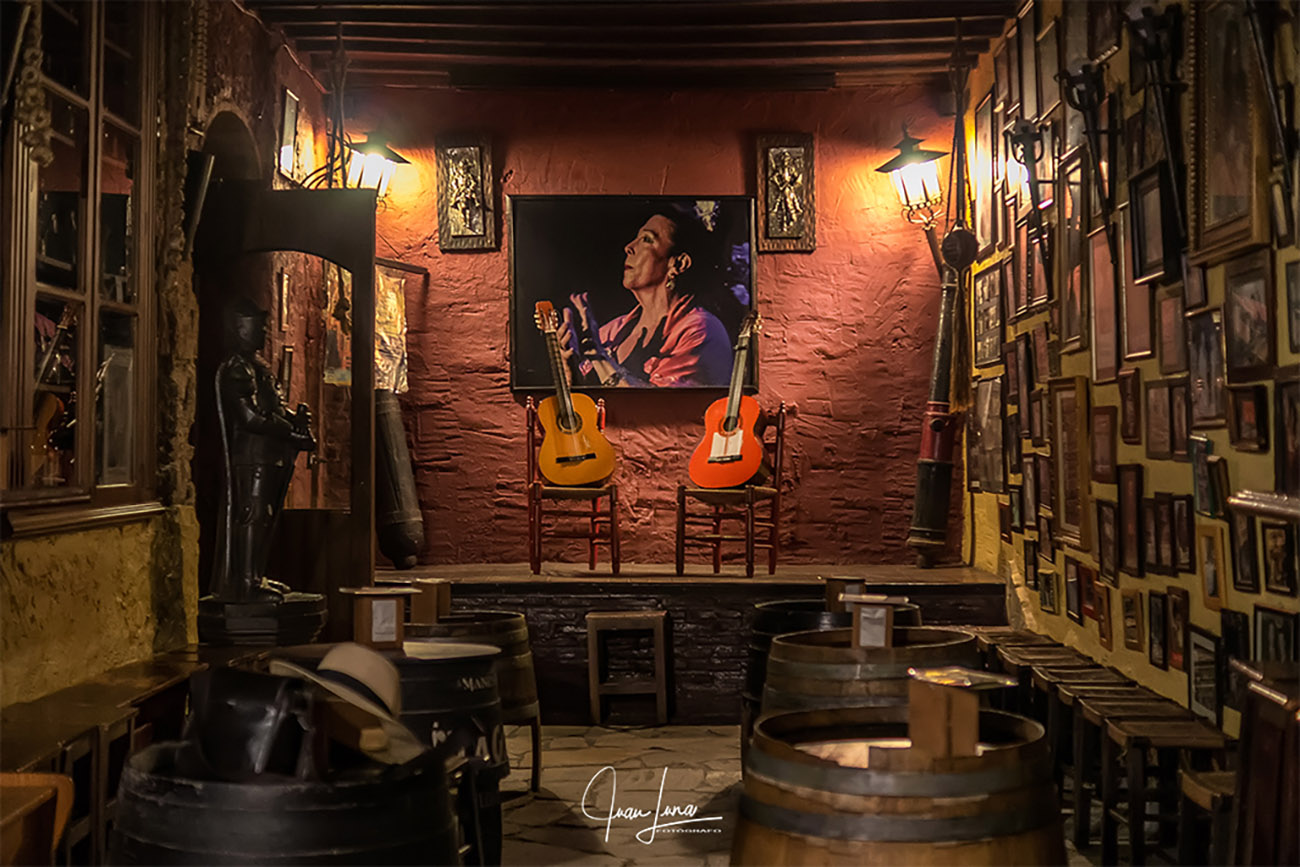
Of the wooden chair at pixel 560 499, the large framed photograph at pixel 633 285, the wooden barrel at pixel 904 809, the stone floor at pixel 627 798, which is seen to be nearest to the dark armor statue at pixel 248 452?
the stone floor at pixel 627 798

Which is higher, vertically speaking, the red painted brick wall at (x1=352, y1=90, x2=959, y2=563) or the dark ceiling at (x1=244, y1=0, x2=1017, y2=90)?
the dark ceiling at (x1=244, y1=0, x2=1017, y2=90)

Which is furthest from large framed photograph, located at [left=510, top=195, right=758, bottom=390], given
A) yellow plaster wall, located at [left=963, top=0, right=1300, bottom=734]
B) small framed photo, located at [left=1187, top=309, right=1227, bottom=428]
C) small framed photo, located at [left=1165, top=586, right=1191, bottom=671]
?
small framed photo, located at [left=1187, top=309, right=1227, bottom=428]

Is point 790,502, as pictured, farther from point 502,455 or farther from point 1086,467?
point 1086,467

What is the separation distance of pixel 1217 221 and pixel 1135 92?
0.96m

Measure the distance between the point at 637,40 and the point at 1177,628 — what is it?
4472mm

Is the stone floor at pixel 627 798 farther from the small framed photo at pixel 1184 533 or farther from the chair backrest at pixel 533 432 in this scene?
the chair backrest at pixel 533 432

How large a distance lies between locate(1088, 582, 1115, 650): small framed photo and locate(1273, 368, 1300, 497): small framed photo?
1.66 m

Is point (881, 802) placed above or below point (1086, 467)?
below

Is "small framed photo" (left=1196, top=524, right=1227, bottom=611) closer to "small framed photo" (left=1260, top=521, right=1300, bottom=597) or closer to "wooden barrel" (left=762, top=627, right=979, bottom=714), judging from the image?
"small framed photo" (left=1260, top=521, right=1300, bottom=597)

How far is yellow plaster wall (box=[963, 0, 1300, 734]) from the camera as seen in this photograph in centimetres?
351

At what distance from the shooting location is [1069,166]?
17.8 ft

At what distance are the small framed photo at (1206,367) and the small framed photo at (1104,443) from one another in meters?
0.79

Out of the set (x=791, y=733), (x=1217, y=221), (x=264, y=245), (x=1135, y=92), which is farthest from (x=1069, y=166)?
(x=791, y=733)

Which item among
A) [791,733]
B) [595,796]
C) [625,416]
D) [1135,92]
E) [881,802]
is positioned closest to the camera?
[881,802]
